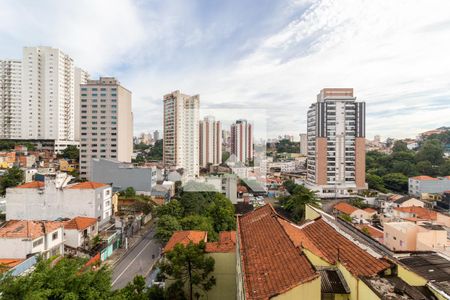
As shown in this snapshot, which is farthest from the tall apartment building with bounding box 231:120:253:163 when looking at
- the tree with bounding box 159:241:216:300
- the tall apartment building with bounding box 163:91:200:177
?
the tree with bounding box 159:241:216:300

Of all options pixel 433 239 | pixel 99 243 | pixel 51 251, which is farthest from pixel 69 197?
pixel 433 239

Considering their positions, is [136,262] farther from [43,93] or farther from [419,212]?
[43,93]

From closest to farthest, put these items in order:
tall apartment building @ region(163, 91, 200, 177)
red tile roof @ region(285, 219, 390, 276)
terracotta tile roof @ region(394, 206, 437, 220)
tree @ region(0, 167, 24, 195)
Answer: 1. red tile roof @ region(285, 219, 390, 276)
2. terracotta tile roof @ region(394, 206, 437, 220)
3. tree @ region(0, 167, 24, 195)
4. tall apartment building @ region(163, 91, 200, 177)

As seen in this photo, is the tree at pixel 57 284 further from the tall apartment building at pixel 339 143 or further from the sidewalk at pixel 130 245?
the tall apartment building at pixel 339 143

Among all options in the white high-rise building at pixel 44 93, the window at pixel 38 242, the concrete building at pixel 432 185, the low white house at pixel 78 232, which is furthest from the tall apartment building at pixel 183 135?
the window at pixel 38 242

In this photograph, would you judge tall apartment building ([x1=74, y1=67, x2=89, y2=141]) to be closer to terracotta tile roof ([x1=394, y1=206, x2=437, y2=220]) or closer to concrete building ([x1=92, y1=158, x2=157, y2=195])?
concrete building ([x1=92, y1=158, x2=157, y2=195])

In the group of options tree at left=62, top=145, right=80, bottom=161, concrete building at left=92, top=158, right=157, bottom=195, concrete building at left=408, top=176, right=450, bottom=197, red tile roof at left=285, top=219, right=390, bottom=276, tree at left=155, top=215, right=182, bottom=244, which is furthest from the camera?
tree at left=62, top=145, right=80, bottom=161

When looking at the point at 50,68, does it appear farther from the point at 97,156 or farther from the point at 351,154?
the point at 351,154
